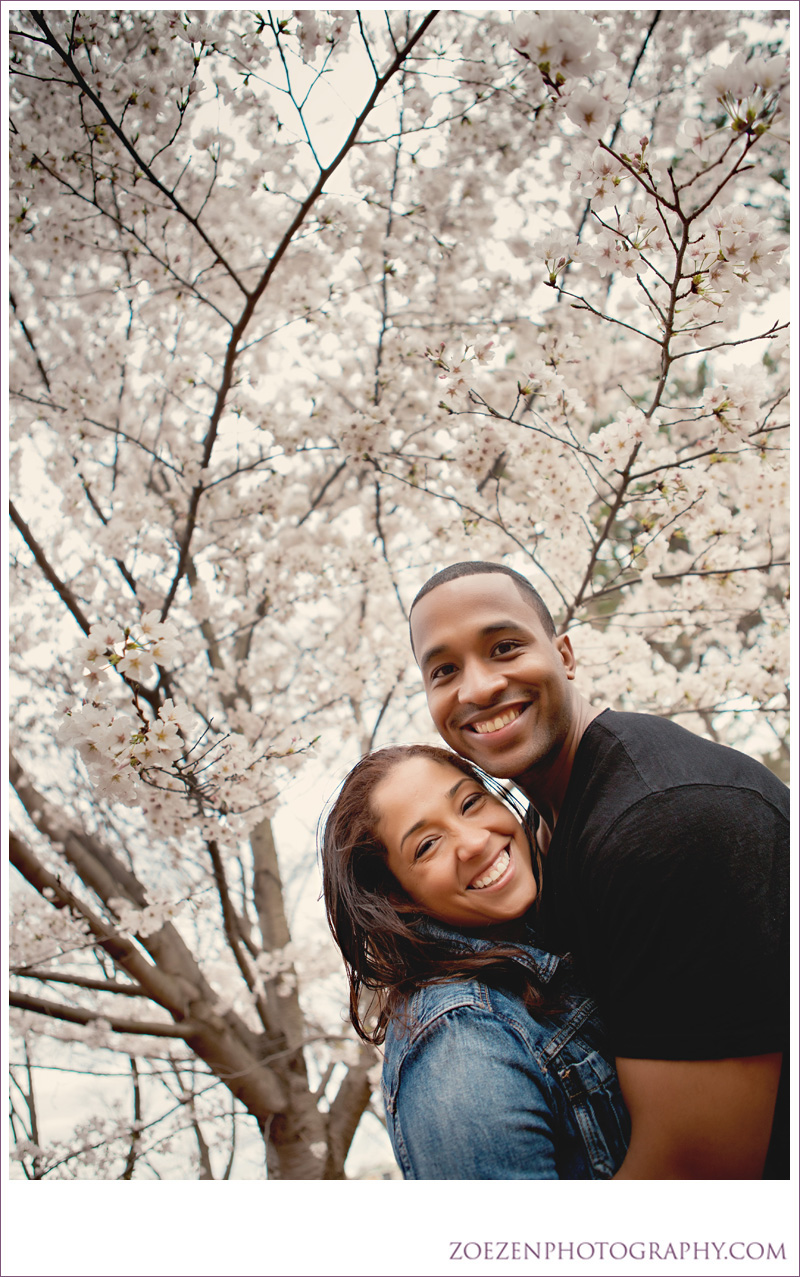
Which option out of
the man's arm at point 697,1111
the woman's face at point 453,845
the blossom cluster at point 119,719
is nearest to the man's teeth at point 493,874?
the woman's face at point 453,845

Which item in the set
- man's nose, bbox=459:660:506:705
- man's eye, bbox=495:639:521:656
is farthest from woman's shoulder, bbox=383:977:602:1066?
man's eye, bbox=495:639:521:656

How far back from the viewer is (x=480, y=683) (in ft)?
4.25

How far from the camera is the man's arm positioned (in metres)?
0.96

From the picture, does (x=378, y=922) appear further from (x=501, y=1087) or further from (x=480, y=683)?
(x=480, y=683)

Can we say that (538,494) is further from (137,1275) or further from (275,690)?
(137,1275)

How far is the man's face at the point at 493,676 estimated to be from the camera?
129cm

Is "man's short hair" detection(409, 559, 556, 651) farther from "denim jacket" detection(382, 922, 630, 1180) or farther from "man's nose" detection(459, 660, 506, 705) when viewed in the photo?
"denim jacket" detection(382, 922, 630, 1180)

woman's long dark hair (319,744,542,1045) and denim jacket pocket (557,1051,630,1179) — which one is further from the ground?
woman's long dark hair (319,744,542,1045)

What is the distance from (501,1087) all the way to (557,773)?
541 millimetres

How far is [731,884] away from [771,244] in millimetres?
1199

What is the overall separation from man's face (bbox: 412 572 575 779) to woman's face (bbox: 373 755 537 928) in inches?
3.2

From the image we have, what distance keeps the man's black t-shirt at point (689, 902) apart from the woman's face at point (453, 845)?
0.59 ft

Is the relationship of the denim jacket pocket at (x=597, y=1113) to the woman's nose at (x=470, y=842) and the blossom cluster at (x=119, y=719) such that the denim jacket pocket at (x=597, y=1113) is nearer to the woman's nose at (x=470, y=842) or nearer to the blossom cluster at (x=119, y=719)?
the woman's nose at (x=470, y=842)

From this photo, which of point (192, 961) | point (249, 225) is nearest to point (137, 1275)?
point (192, 961)
